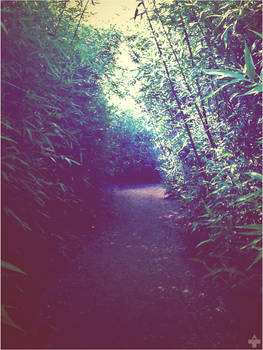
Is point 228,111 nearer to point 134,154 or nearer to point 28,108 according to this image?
point 28,108

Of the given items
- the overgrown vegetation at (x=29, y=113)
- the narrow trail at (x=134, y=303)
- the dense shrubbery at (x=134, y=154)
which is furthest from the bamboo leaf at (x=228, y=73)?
the dense shrubbery at (x=134, y=154)

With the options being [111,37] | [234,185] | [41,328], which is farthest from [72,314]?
[111,37]

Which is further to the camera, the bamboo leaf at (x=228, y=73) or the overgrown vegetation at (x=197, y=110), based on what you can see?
the overgrown vegetation at (x=197, y=110)

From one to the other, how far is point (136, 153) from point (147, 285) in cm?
765

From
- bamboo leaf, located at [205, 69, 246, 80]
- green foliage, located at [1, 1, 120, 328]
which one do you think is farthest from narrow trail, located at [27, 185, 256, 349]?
bamboo leaf, located at [205, 69, 246, 80]

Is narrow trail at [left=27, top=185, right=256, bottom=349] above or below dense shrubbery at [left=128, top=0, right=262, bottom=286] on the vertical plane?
below

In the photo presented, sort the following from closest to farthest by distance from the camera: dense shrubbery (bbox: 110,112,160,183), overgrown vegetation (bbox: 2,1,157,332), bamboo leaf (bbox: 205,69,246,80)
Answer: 1. bamboo leaf (bbox: 205,69,246,80)
2. overgrown vegetation (bbox: 2,1,157,332)
3. dense shrubbery (bbox: 110,112,160,183)

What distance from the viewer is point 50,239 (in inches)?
109

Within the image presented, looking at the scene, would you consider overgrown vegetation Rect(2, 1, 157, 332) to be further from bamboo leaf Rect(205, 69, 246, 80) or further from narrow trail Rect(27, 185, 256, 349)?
bamboo leaf Rect(205, 69, 246, 80)

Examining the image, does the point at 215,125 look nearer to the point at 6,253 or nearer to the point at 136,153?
the point at 6,253

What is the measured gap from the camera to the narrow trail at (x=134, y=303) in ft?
5.31

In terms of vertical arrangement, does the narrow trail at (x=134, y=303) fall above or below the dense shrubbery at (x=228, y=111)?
below

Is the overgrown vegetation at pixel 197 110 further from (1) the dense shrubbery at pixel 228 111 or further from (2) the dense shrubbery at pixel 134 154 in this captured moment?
(2) the dense shrubbery at pixel 134 154

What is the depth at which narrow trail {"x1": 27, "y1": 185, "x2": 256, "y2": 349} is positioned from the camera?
1617 mm
